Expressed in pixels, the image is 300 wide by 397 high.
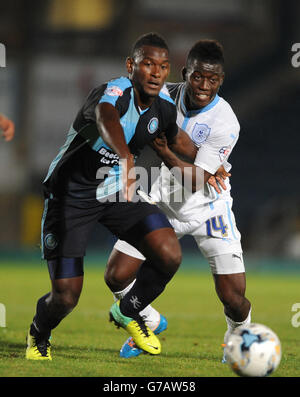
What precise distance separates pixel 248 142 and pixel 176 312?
16118mm

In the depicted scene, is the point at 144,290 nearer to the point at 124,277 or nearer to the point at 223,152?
the point at 124,277

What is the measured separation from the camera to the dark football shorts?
520 centimetres

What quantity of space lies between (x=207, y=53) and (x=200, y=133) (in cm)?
65

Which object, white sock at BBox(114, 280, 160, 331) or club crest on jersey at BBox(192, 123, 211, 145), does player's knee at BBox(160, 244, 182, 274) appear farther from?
club crest on jersey at BBox(192, 123, 211, 145)

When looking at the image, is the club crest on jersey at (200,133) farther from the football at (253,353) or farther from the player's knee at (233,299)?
the football at (253,353)

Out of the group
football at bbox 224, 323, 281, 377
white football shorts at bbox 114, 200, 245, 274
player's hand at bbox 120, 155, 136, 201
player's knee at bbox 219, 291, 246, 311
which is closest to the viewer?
player's hand at bbox 120, 155, 136, 201

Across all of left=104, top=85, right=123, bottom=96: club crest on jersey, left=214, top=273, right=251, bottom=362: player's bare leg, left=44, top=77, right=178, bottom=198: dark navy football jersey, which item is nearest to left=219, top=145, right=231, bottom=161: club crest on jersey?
left=44, top=77, right=178, bottom=198: dark navy football jersey

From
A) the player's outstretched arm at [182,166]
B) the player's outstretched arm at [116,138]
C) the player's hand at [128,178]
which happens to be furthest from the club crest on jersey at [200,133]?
the player's hand at [128,178]

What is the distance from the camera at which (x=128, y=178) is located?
4473mm

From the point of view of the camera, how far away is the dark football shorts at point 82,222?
5195 mm

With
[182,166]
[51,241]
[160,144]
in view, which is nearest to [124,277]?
[51,241]

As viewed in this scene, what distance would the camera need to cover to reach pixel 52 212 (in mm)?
5277

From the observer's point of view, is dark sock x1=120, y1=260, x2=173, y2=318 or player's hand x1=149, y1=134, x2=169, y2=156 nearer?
dark sock x1=120, y1=260, x2=173, y2=318

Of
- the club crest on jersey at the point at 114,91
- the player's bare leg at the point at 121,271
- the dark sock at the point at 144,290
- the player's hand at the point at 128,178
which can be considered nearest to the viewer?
the player's hand at the point at 128,178
